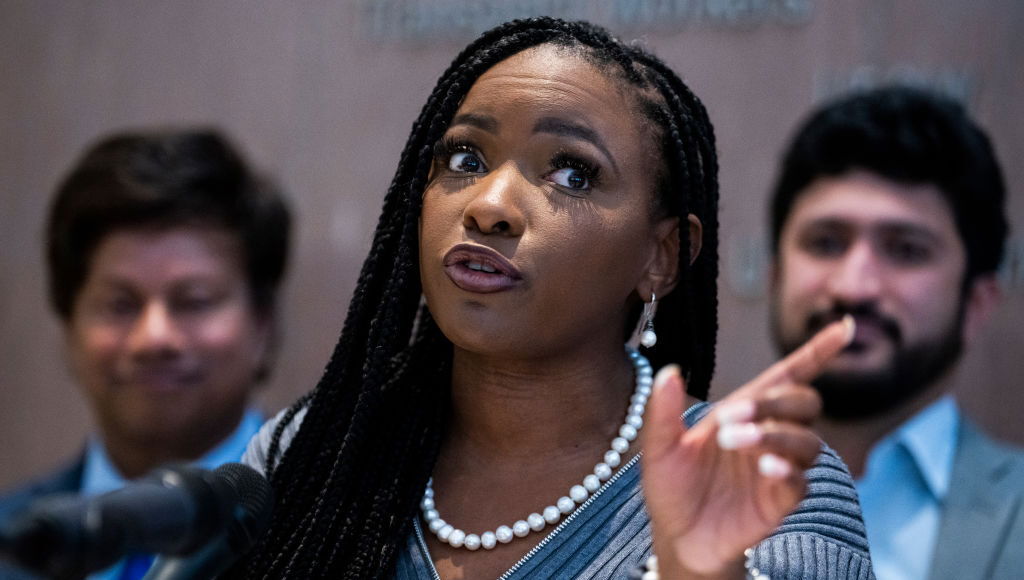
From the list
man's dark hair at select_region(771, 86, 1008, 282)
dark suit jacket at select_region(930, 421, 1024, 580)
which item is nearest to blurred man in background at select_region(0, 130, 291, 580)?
man's dark hair at select_region(771, 86, 1008, 282)

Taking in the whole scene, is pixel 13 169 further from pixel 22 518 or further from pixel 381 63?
pixel 22 518

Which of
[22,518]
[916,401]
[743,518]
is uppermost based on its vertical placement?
[22,518]

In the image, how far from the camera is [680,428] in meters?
1.72

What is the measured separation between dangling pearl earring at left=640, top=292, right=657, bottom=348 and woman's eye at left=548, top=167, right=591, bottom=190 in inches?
11.6

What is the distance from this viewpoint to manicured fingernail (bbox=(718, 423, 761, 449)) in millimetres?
1585

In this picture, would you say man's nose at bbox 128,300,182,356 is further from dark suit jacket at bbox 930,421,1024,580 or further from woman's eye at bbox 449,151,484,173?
dark suit jacket at bbox 930,421,1024,580

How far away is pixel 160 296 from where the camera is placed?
3.88 m

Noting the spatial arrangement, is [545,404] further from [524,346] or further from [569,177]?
[569,177]

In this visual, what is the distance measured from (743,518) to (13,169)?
13.1 feet

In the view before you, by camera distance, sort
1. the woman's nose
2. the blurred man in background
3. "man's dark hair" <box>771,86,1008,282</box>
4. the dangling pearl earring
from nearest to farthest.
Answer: the woman's nose < the dangling pearl earring < "man's dark hair" <box>771,86,1008,282</box> < the blurred man in background

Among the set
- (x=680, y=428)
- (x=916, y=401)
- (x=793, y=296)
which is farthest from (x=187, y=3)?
(x=680, y=428)

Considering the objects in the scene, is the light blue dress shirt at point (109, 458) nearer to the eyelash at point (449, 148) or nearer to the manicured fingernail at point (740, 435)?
the eyelash at point (449, 148)

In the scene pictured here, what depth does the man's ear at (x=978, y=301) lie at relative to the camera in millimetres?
3826

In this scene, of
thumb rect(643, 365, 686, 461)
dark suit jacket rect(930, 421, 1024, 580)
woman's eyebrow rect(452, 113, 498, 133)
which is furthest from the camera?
dark suit jacket rect(930, 421, 1024, 580)
